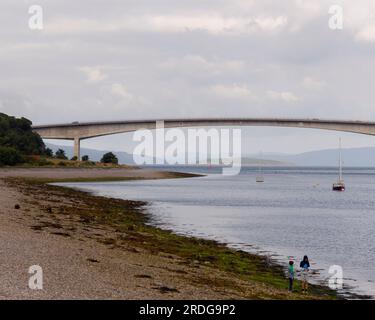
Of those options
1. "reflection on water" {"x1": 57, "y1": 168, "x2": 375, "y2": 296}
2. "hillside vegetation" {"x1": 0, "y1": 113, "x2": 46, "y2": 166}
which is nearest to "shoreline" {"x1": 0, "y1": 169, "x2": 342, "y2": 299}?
"reflection on water" {"x1": 57, "y1": 168, "x2": 375, "y2": 296}

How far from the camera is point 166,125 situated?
465 ft

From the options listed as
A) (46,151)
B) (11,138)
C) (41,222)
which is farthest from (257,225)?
(46,151)

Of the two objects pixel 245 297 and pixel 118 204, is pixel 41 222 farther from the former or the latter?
Result: pixel 118 204

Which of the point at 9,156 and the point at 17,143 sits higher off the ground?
the point at 17,143

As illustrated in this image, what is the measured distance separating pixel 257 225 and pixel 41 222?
17.3 metres

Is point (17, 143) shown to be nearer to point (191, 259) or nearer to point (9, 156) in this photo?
point (9, 156)

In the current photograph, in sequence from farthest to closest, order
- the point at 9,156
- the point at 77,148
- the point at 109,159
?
the point at 109,159
the point at 77,148
the point at 9,156

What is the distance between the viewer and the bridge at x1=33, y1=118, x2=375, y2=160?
134m

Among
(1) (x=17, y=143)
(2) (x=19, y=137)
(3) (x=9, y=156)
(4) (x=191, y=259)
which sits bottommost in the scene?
(4) (x=191, y=259)

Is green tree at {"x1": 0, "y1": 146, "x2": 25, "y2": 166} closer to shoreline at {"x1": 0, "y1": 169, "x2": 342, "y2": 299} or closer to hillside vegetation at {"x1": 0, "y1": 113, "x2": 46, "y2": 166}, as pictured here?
hillside vegetation at {"x1": 0, "y1": 113, "x2": 46, "y2": 166}

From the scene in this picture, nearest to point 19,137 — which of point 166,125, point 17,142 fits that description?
point 17,142

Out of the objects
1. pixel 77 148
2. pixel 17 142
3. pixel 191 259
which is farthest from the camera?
pixel 77 148

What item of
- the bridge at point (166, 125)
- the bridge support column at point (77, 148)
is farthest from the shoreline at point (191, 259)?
the bridge support column at point (77, 148)

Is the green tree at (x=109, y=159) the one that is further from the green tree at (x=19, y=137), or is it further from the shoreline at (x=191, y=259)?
the shoreline at (x=191, y=259)
